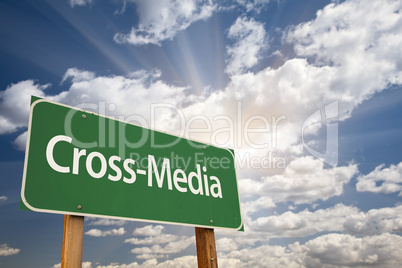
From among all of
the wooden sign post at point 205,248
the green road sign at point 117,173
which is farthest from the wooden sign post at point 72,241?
the wooden sign post at point 205,248

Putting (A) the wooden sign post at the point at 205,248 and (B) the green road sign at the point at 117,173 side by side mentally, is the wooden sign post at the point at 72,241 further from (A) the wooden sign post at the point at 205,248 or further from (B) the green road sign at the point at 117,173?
(A) the wooden sign post at the point at 205,248

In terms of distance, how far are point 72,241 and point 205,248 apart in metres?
1.66

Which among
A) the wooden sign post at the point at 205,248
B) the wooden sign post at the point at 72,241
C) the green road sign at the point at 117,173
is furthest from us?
the wooden sign post at the point at 205,248

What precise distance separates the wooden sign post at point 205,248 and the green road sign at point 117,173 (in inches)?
5.7

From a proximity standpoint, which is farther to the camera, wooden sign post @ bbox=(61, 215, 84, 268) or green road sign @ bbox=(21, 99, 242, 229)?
green road sign @ bbox=(21, 99, 242, 229)

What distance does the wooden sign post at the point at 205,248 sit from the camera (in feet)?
12.4

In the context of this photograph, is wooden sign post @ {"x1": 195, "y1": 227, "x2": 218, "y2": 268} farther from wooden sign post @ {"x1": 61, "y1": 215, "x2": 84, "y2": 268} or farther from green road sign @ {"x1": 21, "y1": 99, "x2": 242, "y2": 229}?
wooden sign post @ {"x1": 61, "y1": 215, "x2": 84, "y2": 268}

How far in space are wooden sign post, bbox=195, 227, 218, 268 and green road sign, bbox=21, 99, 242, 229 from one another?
14cm

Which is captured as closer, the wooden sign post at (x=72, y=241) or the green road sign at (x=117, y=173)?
the wooden sign post at (x=72, y=241)

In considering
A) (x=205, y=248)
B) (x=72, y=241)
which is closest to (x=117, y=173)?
(x=72, y=241)

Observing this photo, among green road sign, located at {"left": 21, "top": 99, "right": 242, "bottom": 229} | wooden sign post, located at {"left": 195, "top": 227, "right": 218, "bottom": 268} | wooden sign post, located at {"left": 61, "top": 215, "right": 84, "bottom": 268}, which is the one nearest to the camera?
wooden sign post, located at {"left": 61, "top": 215, "right": 84, "bottom": 268}

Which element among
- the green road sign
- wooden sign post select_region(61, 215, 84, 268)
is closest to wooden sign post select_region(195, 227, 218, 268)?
the green road sign

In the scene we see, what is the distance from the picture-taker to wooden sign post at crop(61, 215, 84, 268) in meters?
2.64

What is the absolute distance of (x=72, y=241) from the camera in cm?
271
